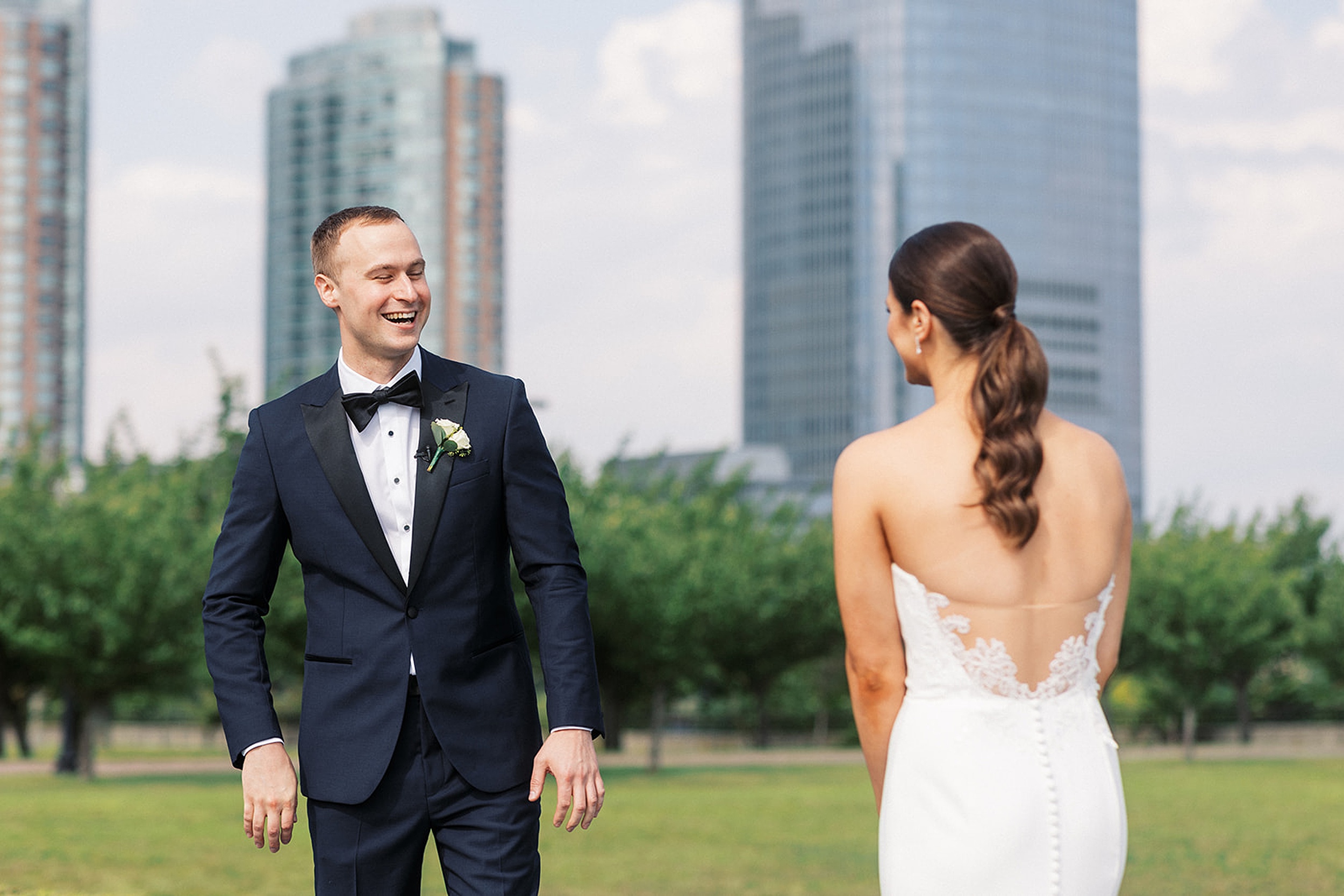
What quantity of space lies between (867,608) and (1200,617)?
1631 inches

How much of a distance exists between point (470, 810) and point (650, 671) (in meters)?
32.5

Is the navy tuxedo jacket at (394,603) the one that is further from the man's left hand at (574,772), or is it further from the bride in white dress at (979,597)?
the bride in white dress at (979,597)

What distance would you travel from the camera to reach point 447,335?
6107 inches

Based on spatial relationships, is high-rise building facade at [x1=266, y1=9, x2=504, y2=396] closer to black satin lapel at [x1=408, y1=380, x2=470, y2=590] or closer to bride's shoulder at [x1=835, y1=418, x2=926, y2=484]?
black satin lapel at [x1=408, y1=380, x2=470, y2=590]

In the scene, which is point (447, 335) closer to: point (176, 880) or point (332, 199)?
point (332, 199)

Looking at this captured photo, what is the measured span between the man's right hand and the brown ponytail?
1842mm

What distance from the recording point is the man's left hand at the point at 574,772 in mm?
3797

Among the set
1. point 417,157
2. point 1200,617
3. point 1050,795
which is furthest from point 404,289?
point 417,157

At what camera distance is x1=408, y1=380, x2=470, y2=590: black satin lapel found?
3.98 meters

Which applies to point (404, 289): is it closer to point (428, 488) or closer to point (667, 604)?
point (428, 488)

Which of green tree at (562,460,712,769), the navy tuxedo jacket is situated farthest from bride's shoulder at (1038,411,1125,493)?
green tree at (562,460,712,769)

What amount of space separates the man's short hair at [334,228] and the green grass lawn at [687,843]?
5.65 m

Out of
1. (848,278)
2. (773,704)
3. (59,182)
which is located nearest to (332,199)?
(59,182)

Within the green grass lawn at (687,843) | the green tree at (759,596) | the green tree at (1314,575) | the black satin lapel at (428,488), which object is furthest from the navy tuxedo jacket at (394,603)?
the green tree at (1314,575)
